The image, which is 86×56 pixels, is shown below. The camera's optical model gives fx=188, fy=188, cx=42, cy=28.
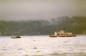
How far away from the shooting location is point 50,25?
1.86m

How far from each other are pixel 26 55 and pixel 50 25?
812 millimetres

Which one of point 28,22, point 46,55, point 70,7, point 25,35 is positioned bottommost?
point 46,55

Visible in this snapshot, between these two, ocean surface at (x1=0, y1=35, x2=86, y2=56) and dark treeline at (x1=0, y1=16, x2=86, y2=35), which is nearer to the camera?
ocean surface at (x1=0, y1=35, x2=86, y2=56)

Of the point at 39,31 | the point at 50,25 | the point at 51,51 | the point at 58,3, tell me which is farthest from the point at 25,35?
the point at 51,51

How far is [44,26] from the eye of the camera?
185 centimetres

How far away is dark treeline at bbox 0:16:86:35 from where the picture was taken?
5.91 ft

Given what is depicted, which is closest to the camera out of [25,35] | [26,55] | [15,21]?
[26,55]

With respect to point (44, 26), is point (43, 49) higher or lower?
lower

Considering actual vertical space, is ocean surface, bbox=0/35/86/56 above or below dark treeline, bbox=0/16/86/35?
below

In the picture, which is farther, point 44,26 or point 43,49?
point 44,26

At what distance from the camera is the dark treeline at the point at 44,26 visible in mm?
1801

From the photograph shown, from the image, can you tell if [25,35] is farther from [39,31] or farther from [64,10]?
[64,10]

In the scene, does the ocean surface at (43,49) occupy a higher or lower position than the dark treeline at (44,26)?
lower

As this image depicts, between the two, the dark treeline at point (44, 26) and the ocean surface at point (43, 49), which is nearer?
the ocean surface at point (43, 49)
